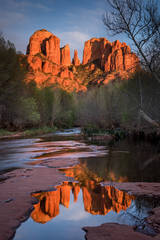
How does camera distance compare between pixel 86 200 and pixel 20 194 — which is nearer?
pixel 86 200

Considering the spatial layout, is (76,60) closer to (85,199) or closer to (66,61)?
(66,61)

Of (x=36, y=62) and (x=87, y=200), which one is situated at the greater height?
(x=36, y=62)

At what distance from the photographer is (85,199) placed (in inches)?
207

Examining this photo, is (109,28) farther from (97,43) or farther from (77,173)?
(97,43)

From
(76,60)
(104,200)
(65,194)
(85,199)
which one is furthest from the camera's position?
(76,60)


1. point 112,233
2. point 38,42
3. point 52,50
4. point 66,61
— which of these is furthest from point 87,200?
point 38,42

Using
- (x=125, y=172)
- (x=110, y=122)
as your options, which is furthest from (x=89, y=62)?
(x=125, y=172)

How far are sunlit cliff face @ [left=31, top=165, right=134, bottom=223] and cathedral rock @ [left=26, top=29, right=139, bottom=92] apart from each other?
11580cm

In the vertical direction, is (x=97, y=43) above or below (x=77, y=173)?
above

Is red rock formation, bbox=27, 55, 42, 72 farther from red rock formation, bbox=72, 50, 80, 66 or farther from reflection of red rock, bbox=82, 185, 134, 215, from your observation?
reflection of red rock, bbox=82, 185, 134, 215

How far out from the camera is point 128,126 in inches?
1072

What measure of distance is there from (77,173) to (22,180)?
2329 millimetres

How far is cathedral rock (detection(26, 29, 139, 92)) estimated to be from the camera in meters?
126

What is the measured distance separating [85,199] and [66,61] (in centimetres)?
15505
